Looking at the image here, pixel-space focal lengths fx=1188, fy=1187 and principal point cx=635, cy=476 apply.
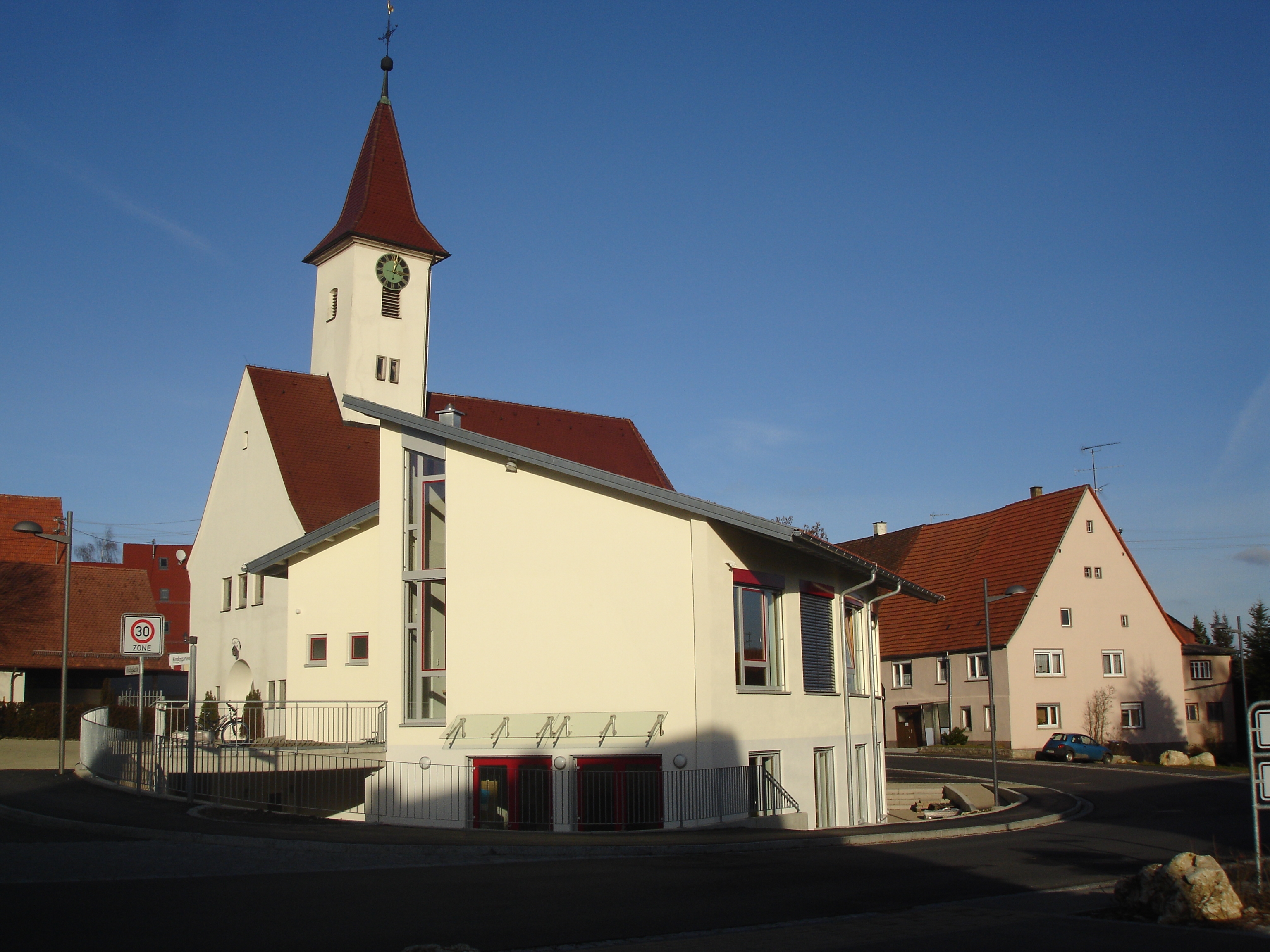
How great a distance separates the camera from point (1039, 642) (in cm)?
4891

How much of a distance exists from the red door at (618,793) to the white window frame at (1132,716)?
1518 inches

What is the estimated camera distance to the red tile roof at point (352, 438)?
127ft

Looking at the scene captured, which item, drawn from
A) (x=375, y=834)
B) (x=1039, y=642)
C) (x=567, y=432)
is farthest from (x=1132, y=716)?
(x=375, y=834)

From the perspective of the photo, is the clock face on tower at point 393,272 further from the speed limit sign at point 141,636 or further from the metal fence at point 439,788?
the speed limit sign at point 141,636

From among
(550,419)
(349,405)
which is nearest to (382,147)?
(550,419)

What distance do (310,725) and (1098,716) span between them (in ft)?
121

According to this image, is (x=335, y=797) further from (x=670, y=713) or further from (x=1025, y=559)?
(x=1025, y=559)

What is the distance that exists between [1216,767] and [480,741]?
118 ft

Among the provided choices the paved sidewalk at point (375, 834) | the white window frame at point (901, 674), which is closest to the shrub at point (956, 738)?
the white window frame at point (901, 674)

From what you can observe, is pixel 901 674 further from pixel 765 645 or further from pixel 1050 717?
pixel 765 645

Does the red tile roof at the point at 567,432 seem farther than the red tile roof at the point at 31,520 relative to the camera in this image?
No

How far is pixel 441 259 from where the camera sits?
1896 inches

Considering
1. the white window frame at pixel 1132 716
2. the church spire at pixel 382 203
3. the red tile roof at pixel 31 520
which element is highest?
the church spire at pixel 382 203

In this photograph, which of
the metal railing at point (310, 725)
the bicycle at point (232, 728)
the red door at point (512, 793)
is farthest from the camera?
the bicycle at point (232, 728)
